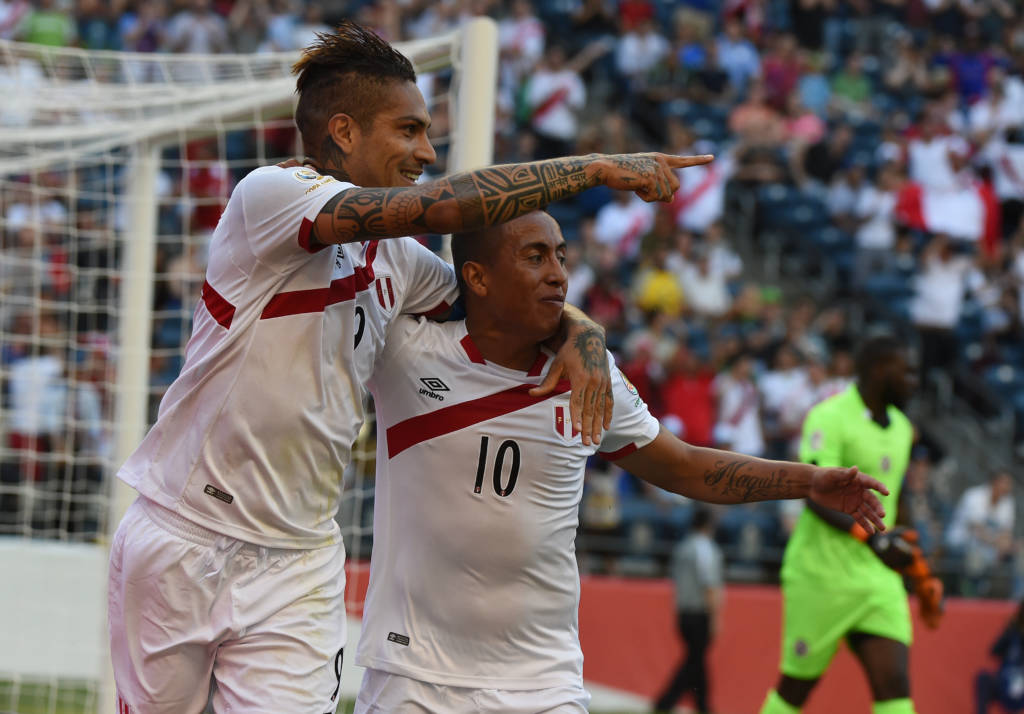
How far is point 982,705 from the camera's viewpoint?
11.2 metres

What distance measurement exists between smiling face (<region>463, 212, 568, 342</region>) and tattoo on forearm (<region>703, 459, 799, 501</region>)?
2.56 ft

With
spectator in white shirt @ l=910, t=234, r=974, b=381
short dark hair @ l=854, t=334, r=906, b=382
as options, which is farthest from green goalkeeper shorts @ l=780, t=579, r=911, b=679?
spectator in white shirt @ l=910, t=234, r=974, b=381

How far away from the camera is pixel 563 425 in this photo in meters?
4.21

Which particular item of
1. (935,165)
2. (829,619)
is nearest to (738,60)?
(935,165)

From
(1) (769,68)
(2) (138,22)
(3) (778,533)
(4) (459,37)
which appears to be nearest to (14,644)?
(4) (459,37)

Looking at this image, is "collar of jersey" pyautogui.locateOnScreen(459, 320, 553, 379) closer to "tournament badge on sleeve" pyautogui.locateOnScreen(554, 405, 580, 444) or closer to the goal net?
"tournament badge on sleeve" pyautogui.locateOnScreen(554, 405, 580, 444)

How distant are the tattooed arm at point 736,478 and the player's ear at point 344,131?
139 cm

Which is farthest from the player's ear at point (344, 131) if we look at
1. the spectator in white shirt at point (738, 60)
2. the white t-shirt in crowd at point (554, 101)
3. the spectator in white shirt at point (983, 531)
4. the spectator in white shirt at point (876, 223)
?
Answer: the spectator in white shirt at point (738, 60)

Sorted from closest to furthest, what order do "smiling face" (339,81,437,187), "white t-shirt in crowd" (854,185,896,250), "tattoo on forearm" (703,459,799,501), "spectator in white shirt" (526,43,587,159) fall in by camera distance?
1. "smiling face" (339,81,437,187)
2. "tattoo on forearm" (703,459,799,501)
3. "spectator in white shirt" (526,43,587,159)
4. "white t-shirt in crowd" (854,185,896,250)

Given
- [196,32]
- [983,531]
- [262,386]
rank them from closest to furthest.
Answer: [262,386] < [983,531] < [196,32]

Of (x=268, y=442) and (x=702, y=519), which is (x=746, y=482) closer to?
(x=268, y=442)

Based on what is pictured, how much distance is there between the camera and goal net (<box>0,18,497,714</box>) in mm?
7078

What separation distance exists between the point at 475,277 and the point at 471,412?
1.39ft

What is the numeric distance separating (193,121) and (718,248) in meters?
9.36
